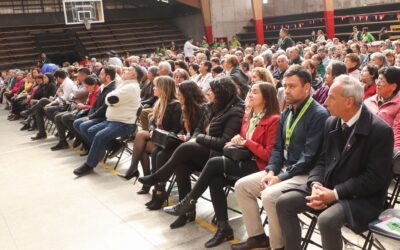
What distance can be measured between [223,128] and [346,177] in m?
1.37

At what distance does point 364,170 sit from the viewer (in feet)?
8.50

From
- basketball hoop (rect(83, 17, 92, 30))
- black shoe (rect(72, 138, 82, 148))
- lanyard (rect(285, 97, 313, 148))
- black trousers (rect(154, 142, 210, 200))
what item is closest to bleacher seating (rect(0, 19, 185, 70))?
basketball hoop (rect(83, 17, 92, 30))

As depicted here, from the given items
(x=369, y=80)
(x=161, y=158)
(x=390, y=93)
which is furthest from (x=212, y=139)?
(x=369, y=80)

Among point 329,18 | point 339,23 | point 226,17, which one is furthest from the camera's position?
point 226,17

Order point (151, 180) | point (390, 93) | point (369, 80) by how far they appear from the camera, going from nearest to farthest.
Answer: point (390, 93)
point (151, 180)
point (369, 80)

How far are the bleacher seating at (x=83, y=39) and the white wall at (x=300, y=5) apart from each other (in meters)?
5.12

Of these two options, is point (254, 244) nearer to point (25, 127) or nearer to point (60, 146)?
point (60, 146)

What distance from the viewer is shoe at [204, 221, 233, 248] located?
3.40 m

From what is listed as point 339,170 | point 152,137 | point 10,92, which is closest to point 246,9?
point 10,92

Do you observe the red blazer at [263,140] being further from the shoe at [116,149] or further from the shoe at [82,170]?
the shoe at [82,170]

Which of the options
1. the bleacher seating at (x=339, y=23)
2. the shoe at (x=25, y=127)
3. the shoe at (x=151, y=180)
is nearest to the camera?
the shoe at (x=151, y=180)

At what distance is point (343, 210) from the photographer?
252cm

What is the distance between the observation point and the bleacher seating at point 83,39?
64.1ft

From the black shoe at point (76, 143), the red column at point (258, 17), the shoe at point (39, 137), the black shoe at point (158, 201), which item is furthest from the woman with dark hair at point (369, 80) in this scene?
the red column at point (258, 17)
